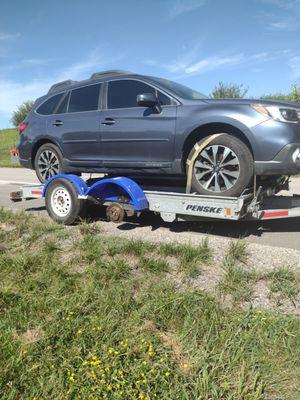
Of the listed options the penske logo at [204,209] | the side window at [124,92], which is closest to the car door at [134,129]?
the side window at [124,92]

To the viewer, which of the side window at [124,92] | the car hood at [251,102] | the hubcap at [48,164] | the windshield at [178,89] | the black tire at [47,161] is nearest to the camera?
the car hood at [251,102]

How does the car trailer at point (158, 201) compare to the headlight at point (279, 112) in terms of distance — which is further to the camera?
the car trailer at point (158, 201)

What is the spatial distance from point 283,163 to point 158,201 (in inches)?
67.6

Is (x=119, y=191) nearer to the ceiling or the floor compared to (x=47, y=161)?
nearer to the floor

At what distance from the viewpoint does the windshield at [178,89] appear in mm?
5789

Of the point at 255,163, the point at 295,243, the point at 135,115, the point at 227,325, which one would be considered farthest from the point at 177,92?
the point at 227,325

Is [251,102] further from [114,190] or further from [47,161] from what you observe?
[47,161]

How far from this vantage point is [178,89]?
19.7 feet

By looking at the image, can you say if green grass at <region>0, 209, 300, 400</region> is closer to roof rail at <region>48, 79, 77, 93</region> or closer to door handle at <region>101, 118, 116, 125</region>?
door handle at <region>101, 118, 116, 125</region>

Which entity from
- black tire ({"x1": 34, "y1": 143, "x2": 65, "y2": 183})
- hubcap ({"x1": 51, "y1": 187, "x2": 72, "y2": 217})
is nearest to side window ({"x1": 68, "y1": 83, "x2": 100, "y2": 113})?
black tire ({"x1": 34, "y1": 143, "x2": 65, "y2": 183})

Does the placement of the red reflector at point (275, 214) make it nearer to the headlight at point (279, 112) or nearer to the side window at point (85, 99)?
the headlight at point (279, 112)

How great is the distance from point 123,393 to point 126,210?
11.7 ft

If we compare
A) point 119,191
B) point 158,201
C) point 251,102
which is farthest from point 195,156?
point 119,191

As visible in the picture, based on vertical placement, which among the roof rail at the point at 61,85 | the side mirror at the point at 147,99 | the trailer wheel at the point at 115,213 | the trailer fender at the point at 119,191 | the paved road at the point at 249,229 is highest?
the roof rail at the point at 61,85
